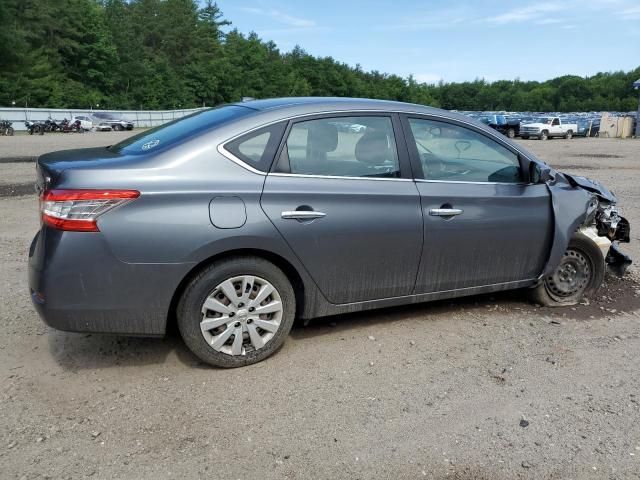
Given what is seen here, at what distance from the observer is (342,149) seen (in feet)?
12.7

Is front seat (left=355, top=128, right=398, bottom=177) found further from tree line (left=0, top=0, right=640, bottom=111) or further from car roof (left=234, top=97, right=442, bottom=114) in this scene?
tree line (left=0, top=0, right=640, bottom=111)

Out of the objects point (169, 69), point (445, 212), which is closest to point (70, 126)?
point (169, 69)

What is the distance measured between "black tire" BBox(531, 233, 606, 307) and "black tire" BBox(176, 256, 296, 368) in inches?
95.3

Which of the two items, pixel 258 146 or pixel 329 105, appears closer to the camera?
pixel 258 146

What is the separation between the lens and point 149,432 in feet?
9.74

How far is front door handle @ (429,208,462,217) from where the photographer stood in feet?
13.1

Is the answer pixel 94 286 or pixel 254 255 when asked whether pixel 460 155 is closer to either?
pixel 254 255

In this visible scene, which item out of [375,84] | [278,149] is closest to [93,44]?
[375,84]

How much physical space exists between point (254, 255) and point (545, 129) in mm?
42153

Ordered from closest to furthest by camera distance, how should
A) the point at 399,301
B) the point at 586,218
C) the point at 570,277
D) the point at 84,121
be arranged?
1. the point at 399,301
2. the point at 586,218
3. the point at 570,277
4. the point at 84,121

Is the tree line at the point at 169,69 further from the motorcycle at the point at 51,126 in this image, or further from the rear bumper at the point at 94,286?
the rear bumper at the point at 94,286

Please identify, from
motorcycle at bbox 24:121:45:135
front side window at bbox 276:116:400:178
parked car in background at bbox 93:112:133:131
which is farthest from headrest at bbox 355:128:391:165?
parked car in background at bbox 93:112:133:131

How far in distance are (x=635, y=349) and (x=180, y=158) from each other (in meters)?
3.57

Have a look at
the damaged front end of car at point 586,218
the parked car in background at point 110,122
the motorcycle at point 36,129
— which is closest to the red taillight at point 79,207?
the damaged front end of car at point 586,218
